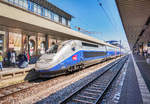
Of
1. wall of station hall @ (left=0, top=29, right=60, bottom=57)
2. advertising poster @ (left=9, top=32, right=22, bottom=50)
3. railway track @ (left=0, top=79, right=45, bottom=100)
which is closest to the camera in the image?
railway track @ (left=0, top=79, right=45, bottom=100)

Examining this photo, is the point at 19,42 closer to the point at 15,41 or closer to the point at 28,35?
the point at 15,41

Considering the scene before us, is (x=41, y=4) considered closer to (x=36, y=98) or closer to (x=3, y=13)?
(x=3, y=13)

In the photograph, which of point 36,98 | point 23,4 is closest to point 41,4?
point 23,4

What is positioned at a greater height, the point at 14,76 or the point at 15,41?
the point at 15,41

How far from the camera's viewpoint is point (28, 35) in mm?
13516

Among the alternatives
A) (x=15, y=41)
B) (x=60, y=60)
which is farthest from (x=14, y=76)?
(x=15, y=41)

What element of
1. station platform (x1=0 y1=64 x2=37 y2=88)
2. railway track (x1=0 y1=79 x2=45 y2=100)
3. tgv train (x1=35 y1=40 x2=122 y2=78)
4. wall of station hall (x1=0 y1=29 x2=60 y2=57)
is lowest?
railway track (x1=0 y1=79 x2=45 y2=100)

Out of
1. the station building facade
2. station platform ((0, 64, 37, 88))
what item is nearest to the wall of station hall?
the station building facade

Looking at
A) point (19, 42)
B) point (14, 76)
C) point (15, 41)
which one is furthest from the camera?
point (19, 42)

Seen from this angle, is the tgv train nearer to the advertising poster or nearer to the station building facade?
the station building facade

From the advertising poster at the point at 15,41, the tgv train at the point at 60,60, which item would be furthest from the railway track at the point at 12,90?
the advertising poster at the point at 15,41

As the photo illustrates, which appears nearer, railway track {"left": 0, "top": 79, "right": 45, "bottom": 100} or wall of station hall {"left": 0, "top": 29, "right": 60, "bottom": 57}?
railway track {"left": 0, "top": 79, "right": 45, "bottom": 100}

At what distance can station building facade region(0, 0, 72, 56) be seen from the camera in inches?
450

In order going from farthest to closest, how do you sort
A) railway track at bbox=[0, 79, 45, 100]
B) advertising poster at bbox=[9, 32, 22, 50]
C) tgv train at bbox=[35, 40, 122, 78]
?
advertising poster at bbox=[9, 32, 22, 50] < tgv train at bbox=[35, 40, 122, 78] < railway track at bbox=[0, 79, 45, 100]
